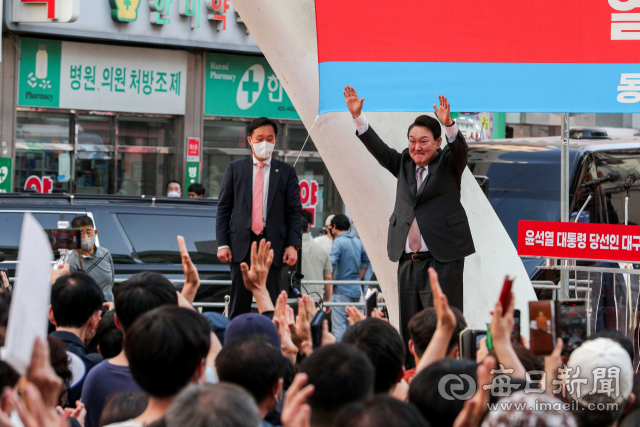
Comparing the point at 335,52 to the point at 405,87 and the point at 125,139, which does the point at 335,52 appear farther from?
the point at 125,139

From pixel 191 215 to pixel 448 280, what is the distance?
4.63m

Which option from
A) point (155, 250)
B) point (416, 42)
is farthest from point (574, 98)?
point (155, 250)

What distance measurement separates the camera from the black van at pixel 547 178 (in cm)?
823

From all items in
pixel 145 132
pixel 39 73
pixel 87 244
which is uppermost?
pixel 39 73

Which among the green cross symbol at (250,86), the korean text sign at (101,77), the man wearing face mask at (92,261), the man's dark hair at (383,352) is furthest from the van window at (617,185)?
the green cross symbol at (250,86)

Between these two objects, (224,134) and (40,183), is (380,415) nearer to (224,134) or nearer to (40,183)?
(40,183)

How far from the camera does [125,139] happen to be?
16.2 metres

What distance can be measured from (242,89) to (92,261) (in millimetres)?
11013

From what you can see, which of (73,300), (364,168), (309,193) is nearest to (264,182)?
(364,168)

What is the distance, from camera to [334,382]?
7.72 ft

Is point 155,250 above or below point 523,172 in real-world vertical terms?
below

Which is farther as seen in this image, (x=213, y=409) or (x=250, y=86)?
(x=250, y=86)

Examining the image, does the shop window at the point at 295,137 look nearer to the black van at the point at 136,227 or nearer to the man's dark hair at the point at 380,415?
the black van at the point at 136,227

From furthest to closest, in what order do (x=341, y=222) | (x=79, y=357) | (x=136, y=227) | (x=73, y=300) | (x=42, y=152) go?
(x=42, y=152) < (x=341, y=222) < (x=136, y=227) < (x=73, y=300) < (x=79, y=357)
